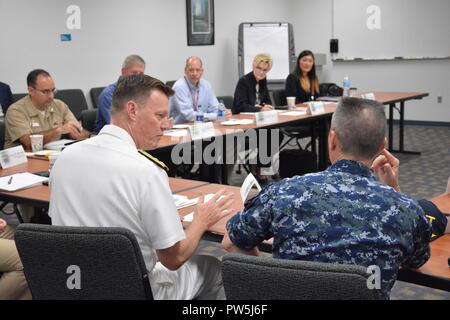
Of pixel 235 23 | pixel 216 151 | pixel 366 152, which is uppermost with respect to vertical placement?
pixel 235 23

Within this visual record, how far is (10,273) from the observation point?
2.72 m

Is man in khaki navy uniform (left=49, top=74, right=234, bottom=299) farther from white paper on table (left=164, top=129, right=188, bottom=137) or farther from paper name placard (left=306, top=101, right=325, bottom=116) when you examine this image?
paper name placard (left=306, top=101, right=325, bottom=116)

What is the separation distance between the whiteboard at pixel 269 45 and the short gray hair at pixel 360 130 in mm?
8216

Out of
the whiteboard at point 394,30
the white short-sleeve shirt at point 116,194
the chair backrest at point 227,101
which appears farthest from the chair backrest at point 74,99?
the white short-sleeve shirt at point 116,194

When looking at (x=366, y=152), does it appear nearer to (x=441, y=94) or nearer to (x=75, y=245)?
(x=75, y=245)

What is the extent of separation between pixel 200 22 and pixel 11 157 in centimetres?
611

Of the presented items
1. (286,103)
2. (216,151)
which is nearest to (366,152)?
(216,151)

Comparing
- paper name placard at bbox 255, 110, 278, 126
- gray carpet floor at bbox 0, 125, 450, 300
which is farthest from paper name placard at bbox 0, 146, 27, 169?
paper name placard at bbox 255, 110, 278, 126

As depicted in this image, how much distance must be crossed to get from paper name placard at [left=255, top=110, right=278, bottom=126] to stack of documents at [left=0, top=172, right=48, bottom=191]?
2481mm

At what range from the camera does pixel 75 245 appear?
1.71 metres

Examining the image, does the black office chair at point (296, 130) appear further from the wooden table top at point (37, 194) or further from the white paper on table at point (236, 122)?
the wooden table top at point (37, 194)

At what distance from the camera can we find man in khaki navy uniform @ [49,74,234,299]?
193cm

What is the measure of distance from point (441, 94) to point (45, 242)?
913 centimetres

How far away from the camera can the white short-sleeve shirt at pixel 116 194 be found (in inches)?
75.6
